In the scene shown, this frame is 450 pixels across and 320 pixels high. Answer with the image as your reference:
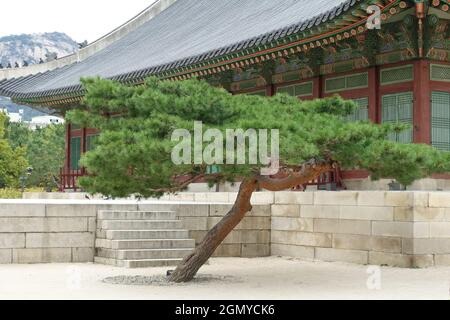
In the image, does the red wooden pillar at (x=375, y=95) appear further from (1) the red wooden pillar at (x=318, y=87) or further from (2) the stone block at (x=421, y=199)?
(2) the stone block at (x=421, y=199)

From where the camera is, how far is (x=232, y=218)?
477 inches

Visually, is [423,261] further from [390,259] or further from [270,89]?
[270,89]

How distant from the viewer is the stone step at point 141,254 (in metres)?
14.3

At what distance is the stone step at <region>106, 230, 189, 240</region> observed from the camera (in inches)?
578

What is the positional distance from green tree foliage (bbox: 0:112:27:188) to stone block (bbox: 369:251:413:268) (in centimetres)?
3179

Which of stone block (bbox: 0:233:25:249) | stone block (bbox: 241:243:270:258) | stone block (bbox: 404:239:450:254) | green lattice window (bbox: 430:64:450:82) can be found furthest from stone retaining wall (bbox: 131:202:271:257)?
green lattice window (bbox: 430:64:450:82)

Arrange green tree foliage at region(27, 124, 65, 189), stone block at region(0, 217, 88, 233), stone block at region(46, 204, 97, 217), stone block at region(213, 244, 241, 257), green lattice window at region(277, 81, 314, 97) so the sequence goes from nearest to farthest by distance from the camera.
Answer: stone block at region(0, 217, 88, 233)
stone block at region(46, 204, 97, 217)
stone block at region(213, 244, 241, 257)
green lattice window at region(277, 81, 314, 97)
green tree foliage at region(27, 124, 65, 189)

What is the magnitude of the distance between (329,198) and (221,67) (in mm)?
4980

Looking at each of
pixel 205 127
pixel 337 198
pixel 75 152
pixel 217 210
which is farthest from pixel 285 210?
pixel 75 152

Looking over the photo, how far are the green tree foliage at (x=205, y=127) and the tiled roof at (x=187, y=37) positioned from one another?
347cm

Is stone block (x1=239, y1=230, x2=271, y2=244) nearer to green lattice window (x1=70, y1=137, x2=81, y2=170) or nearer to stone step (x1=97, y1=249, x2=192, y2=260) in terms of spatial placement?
stone step (x1=97, y1=249, x2=192, y2=260)

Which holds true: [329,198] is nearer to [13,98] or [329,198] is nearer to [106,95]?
[106,95]

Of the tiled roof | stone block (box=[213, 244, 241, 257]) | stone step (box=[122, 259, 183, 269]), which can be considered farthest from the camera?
the tiled roof

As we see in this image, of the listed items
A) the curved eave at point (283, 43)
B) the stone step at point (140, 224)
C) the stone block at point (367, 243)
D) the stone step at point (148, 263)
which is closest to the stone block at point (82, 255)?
the stone step at point (140, 224)
